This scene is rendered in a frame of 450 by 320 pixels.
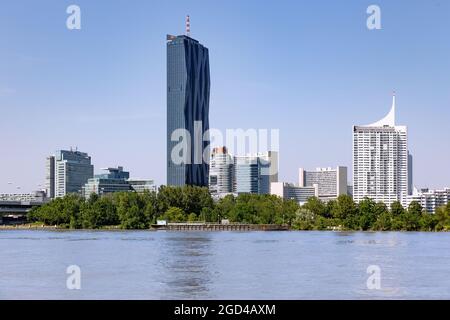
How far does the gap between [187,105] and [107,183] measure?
25.6 m

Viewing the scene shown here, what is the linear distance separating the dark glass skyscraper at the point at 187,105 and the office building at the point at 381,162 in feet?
98.4

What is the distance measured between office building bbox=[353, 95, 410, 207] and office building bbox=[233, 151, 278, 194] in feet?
76.1

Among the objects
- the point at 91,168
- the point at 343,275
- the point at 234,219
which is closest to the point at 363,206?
the point at 234,219

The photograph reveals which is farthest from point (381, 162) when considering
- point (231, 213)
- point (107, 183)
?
point (231, 213)

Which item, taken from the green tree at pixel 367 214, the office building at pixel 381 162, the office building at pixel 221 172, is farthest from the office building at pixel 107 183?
the green tree at pixel 367 214

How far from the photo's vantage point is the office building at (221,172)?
18062cm

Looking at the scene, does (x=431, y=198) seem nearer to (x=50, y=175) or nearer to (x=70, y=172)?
(x=70, y=172)

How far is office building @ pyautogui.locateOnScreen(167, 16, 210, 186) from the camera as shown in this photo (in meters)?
144

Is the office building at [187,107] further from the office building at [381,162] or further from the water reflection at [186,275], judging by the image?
the water reflection at [186,275]

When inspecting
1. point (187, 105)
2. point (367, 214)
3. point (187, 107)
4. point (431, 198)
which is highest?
point (187, 105)

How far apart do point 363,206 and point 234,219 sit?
59.5 feet

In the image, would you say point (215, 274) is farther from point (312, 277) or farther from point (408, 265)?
point (408, 265)

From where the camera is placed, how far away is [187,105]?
14412 cm

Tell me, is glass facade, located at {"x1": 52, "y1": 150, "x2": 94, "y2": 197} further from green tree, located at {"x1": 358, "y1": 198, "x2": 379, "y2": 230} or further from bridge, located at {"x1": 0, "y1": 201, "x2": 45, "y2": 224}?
green tree, located at {"x1": 358, "y1": 198, "x2": 379, "y2": 230}
